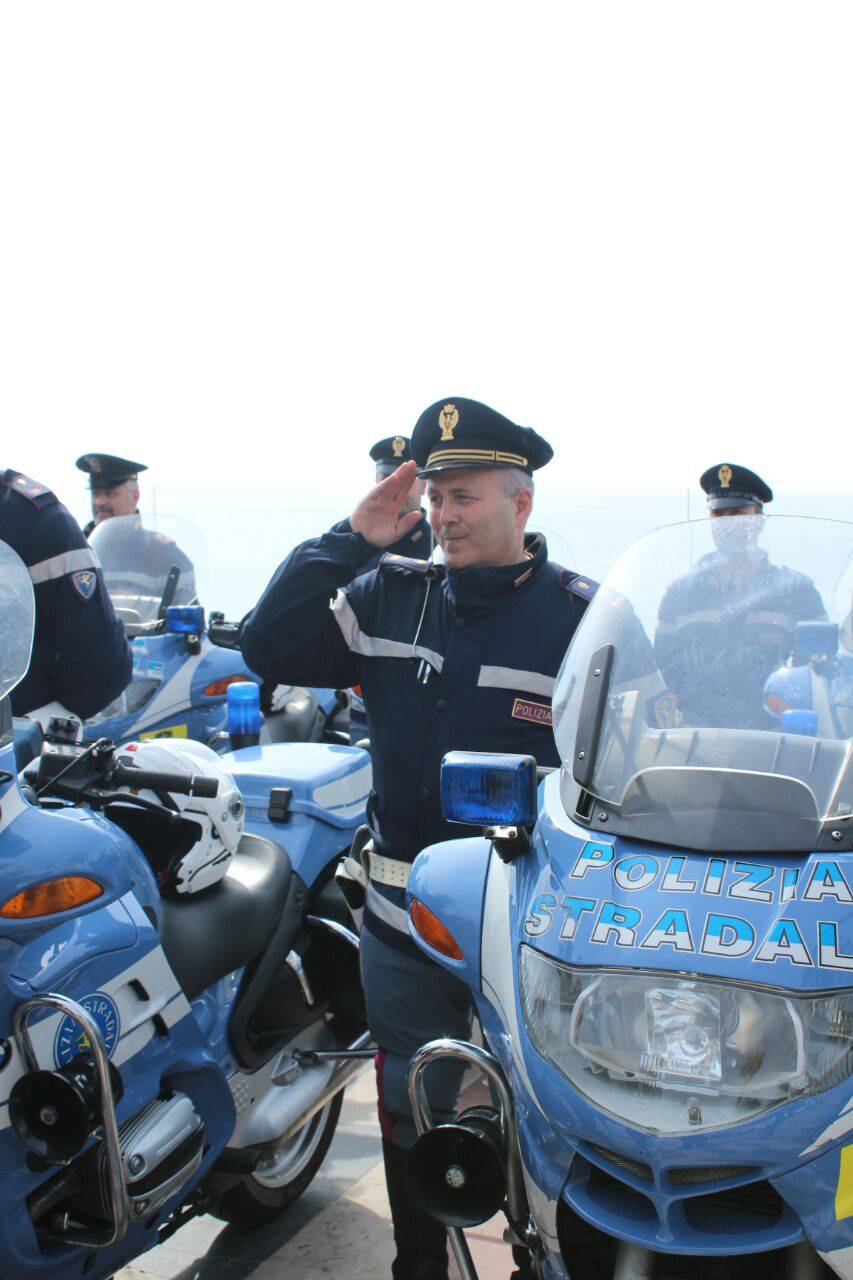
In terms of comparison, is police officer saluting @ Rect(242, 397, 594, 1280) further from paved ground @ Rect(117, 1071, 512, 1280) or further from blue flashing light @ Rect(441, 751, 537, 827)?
blue flashing light @ Rect(441, 751, 537, 827)

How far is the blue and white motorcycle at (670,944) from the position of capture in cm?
147

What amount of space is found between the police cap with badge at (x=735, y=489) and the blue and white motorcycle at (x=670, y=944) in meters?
3.52

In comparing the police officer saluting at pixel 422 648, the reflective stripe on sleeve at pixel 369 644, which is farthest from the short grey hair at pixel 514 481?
the reflective stripe on sleeve at pixel 369 644

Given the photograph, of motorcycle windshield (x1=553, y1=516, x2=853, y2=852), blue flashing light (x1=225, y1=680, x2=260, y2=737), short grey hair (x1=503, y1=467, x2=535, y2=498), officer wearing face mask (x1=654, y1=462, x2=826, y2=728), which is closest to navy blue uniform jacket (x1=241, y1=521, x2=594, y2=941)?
short grey hair (x1=503, y1=467, x2=535, y2=498)

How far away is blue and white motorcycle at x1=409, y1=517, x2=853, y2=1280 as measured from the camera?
4.82 ft

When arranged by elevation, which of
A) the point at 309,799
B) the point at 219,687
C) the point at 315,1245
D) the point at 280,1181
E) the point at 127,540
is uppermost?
the point at 127,540

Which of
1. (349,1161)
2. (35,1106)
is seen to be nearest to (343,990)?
(349,1161)

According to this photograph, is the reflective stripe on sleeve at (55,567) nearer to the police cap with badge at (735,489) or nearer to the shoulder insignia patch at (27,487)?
the shoulder insignia patch at (27,487)

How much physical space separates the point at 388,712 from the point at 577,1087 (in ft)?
4.08

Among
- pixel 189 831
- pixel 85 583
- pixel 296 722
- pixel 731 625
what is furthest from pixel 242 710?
pixel 731 625

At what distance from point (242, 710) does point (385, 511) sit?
4.69 ft

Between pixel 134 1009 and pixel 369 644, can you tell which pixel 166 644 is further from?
pixel 134 1009

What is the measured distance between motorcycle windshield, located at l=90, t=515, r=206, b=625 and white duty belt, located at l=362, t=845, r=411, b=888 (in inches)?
126

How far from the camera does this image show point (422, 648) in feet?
8.75
